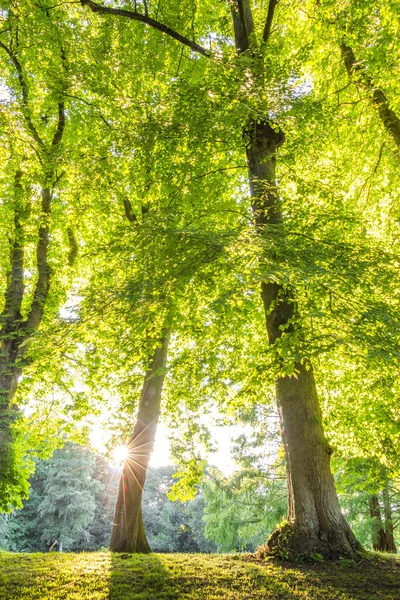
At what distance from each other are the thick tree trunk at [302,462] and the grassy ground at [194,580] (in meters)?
0.41

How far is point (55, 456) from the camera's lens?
3491 cm

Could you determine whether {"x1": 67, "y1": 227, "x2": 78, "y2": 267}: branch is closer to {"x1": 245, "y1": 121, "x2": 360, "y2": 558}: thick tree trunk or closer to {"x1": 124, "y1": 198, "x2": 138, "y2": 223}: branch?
{"x1": 124, "y1": 198, "x2": 138, "y2": 223}: branch

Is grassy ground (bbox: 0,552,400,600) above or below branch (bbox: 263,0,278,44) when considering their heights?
below

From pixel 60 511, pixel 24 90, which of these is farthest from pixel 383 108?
pixel 60 511

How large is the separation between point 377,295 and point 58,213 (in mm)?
8418

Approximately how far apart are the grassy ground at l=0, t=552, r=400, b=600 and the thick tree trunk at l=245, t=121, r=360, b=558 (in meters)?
0.41

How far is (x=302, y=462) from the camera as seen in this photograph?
6566mm

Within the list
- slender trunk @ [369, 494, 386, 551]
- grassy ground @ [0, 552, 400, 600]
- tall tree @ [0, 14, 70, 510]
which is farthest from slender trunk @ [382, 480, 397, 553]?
tall tree @ [0, 14, 70, 510]

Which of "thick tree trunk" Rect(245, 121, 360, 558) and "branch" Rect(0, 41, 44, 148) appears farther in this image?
"branch" Rect(0, 41, 44, 148)

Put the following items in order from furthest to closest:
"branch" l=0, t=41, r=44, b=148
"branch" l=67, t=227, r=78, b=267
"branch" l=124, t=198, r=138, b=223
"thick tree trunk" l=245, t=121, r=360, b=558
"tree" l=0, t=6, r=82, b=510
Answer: "branch" l=67, t=227, r=78, b=267 < "branch" l=124, t=198, r=138, b=223 < "branch" l=0, t=41, r=44, b=148 < "tree" l=0, t=6, r=82, b=510 < "thick tree trunk" l=245, t=121, r=360, b=558

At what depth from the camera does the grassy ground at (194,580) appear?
4.48m

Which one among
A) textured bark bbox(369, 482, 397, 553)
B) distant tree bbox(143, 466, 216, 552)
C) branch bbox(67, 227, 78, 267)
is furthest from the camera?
distant tree bbox(143, 466, 216, 552)

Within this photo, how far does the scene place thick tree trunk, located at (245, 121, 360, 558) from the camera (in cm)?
617

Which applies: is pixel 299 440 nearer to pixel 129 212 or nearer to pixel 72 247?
pixel 129 212
